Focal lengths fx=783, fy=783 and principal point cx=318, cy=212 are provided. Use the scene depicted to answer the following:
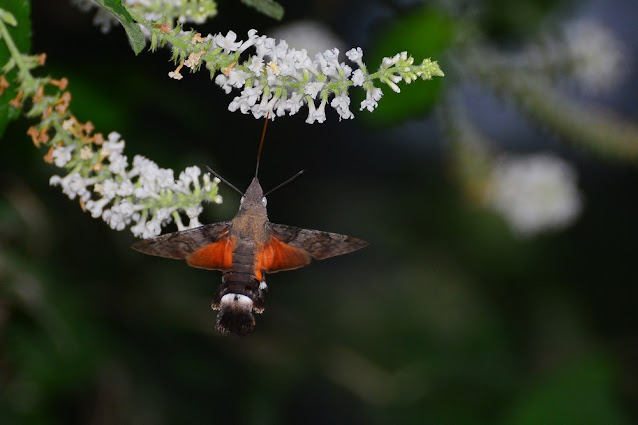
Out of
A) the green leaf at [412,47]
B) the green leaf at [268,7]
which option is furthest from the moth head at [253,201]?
the green leaf at [412,47]

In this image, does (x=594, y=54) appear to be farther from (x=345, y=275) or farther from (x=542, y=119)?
(x=345, y=275)

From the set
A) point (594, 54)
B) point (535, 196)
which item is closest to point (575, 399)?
point (535, 196)

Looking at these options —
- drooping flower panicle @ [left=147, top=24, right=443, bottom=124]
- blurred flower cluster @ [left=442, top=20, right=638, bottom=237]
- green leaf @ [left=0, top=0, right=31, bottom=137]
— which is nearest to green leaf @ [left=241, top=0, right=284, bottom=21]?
drooping flower panicle @ [left=147, top=24, right=443, bottom=124]

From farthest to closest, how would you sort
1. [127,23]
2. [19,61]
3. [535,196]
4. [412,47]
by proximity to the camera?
1. [535,196]
2. [412,47]
3. [19,61]
4. [127,23]

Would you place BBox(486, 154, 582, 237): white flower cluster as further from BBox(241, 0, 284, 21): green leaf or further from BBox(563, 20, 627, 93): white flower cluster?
BBox(241, 0, 284, 21): green leaf

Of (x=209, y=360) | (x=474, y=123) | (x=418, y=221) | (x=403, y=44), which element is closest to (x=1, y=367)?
(x=209, y=360)

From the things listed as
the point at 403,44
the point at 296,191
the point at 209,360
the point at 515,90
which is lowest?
the point at 209,360

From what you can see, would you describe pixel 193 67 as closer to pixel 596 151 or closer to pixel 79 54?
pixel 79 54
